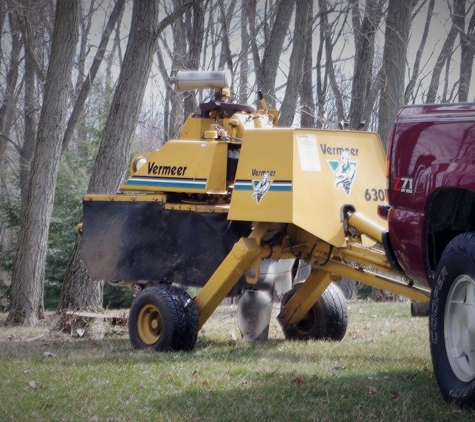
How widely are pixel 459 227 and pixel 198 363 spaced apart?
310 cm

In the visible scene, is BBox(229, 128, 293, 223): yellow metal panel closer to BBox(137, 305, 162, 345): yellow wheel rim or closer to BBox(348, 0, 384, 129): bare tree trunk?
BBox(137, 305, 162, 345): yellow wheel rim

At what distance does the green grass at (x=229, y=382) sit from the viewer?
6.27 meters

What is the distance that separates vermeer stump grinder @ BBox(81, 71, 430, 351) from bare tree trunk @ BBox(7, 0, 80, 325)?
536 cm

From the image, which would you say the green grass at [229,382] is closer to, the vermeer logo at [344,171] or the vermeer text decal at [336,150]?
the vermeer logo at [344,171]

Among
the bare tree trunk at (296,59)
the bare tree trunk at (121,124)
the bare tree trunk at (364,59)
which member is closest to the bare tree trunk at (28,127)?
the bare tree trunk at (296,59)

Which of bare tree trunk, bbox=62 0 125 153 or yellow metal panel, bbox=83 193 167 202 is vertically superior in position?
bare tree trunk, bbox=62 0 125 153

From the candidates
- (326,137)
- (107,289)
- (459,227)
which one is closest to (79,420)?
(459,227)

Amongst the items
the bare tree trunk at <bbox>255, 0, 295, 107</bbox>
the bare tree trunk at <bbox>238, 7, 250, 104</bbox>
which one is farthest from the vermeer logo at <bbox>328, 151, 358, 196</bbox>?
the bare tree trunk at <bbox>238, 7, 250, 104</bbox>

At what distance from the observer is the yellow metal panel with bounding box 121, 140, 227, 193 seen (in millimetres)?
9734

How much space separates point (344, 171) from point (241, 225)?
1.33m

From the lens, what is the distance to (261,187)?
9016mm

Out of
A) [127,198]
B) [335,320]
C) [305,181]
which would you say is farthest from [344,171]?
[127,198]

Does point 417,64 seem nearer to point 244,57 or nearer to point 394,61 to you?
point 244,57

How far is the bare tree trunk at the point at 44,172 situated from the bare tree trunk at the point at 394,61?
6.07m
